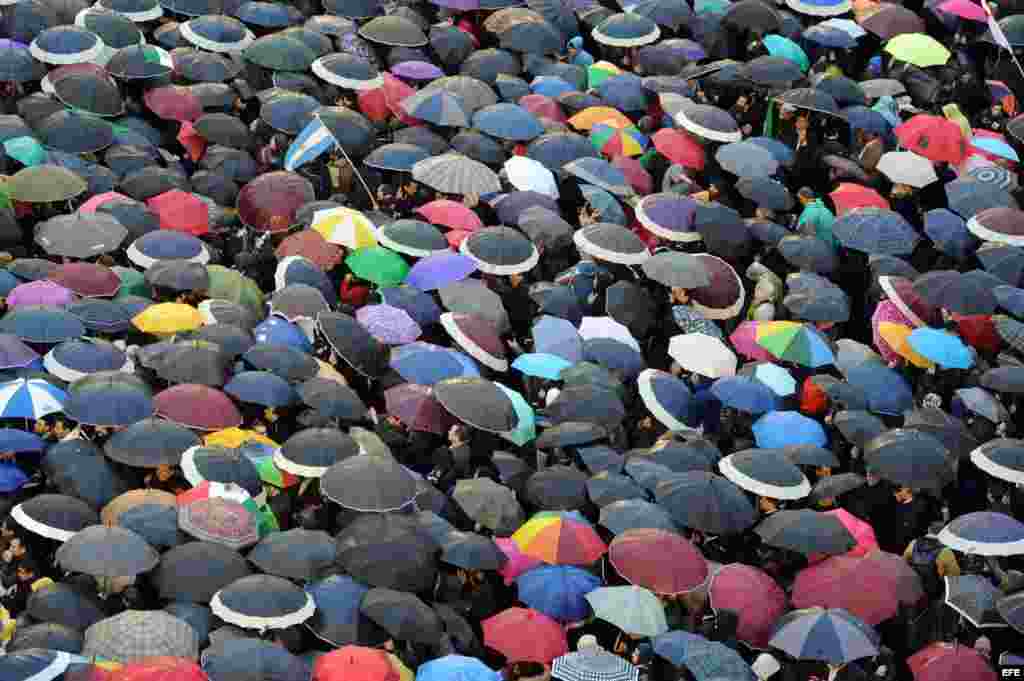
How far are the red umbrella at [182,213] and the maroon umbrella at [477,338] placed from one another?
9.66 feet

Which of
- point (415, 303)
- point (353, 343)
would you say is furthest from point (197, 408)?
point (415, 303)

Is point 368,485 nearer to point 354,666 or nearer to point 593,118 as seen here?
point 354,666

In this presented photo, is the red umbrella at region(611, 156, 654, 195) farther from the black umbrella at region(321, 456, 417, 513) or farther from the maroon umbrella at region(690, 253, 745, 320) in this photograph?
the black umbrella at region(321, 456, 417, 513)

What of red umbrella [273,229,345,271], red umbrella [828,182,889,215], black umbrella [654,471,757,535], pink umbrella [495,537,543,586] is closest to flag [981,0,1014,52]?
red umbrella [828,182,889,215]

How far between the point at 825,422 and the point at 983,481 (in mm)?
1458

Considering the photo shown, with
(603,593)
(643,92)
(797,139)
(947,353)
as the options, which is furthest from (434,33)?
(603,593)

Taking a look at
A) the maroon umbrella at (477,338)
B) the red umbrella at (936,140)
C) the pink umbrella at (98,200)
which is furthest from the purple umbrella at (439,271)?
the red umbrella at (936,140)

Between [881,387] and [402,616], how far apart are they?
586cm

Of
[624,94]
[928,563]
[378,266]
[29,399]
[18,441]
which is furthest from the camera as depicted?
[624,94]

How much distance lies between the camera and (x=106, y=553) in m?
16.7

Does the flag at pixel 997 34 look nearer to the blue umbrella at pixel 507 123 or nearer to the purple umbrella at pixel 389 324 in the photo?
the blue umbrella at pixel 507 123

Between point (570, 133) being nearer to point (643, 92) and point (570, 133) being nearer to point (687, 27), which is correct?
point (643, 92)

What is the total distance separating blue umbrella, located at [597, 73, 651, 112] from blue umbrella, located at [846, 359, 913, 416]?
17.8 ft

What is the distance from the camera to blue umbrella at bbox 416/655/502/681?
1608 cm
